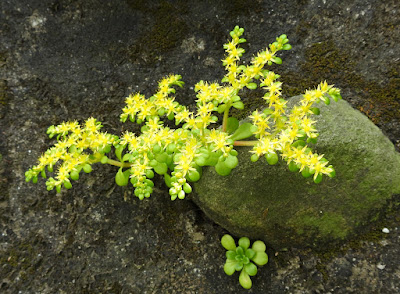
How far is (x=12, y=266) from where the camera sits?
2152mm

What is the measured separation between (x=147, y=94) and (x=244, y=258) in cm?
130

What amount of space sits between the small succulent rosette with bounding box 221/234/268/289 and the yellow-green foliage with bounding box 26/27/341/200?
628 mm

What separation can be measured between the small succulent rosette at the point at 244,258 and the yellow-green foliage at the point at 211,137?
628mm

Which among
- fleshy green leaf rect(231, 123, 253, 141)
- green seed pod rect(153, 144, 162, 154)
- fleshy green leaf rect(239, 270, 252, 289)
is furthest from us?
fleshy green leaf rect(239, 270, 252, 289)

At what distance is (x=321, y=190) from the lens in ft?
6.57

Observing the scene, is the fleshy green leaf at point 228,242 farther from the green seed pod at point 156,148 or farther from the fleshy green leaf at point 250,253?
the green seed pod at point 156,148

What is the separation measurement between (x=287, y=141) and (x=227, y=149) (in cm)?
28

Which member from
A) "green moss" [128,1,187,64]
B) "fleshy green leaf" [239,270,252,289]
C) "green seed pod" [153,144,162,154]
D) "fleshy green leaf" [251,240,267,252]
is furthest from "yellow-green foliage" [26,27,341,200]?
"fleshy green leaf" [239,270,252,289]

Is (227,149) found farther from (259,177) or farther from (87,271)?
(87,271)

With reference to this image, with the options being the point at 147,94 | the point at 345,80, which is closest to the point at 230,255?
the point at 147,94

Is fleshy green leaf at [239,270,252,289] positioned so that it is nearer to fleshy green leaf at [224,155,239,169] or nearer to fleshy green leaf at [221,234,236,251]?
fleshy green leaf at [221,234,236,251]


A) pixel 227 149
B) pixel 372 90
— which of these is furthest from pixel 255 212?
pixel 372 90

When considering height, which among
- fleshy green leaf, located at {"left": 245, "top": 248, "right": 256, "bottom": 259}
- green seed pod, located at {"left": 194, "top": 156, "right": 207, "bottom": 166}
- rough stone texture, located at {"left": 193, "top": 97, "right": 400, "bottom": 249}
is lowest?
fleshy green leaf, located at {"left": 245, "top": 248, "right": 256, "bottom": 259}

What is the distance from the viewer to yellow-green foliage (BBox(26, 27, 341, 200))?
1.56 m
